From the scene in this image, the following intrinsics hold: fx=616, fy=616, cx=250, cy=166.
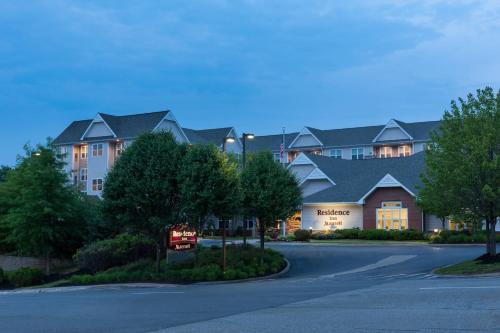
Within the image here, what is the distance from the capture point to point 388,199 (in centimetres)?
5112

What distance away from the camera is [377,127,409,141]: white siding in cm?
7593

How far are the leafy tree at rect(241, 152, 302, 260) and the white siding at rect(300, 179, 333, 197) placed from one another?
26515mm

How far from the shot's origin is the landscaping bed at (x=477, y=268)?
24.5 metres

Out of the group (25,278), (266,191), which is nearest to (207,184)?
(266,191)

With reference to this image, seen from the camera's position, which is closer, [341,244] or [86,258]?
[86,258]

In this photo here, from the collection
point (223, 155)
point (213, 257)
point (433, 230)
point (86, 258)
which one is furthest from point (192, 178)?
point (433, 230)

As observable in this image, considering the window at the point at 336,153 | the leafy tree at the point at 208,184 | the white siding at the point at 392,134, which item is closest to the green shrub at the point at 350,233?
the leafy tree at the point at 208,184

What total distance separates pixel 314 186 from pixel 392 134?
70.7 feet

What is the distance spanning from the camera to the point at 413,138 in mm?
74562

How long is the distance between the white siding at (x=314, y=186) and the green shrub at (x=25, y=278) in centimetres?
3104

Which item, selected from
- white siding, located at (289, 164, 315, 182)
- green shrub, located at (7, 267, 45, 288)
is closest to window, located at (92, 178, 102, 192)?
white siding, located at (289, 164, 315, 182)

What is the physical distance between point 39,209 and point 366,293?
2151 centimetres

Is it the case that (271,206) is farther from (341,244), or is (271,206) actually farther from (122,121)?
(122,121)

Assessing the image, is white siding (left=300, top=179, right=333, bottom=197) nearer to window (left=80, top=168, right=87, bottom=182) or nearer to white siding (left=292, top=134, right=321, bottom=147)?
white siding (left=292, top=134, right=321, bottom=147)
